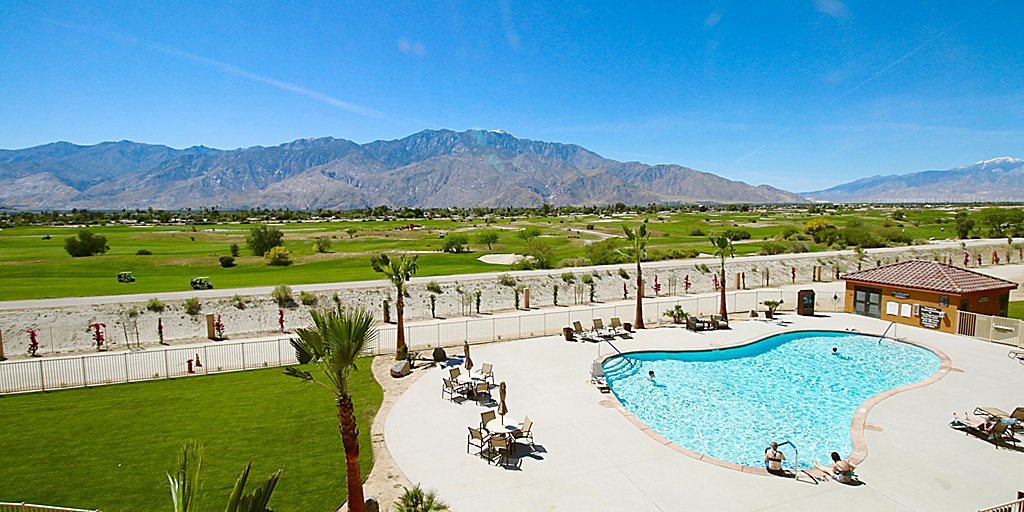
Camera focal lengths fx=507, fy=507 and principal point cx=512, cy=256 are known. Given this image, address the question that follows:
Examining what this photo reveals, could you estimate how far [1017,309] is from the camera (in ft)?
101

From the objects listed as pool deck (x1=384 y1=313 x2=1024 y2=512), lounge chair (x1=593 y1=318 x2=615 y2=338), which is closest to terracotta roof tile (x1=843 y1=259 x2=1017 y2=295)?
pool deck (x1=384 y1=313 x2=1024 y2=512)

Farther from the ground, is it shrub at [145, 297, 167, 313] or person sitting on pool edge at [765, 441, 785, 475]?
shrub at [145, 297, 167, 313]

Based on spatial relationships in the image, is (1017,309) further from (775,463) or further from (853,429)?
(775,463)

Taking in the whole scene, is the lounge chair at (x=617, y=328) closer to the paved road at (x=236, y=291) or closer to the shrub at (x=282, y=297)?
the paved road at (x=236, y=291)

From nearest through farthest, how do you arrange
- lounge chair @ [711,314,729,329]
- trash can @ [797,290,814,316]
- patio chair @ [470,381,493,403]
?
patio chair @ [470,381,493,403], lounge chair @ [711,314,729,329], trash can @ [797,290,814,316]

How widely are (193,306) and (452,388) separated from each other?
22130 mm

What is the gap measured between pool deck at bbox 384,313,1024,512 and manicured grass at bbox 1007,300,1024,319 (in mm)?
14934

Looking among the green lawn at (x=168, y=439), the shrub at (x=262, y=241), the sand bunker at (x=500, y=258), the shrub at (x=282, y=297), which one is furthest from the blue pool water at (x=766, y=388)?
the shrub at (x=262, y=241)

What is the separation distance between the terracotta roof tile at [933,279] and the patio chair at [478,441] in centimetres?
2498

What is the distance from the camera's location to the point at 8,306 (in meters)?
29.7

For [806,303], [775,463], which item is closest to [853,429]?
[775,463]

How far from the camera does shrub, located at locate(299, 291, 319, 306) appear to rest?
33.3m

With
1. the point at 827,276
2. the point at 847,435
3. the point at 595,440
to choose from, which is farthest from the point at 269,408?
the point at 827,276

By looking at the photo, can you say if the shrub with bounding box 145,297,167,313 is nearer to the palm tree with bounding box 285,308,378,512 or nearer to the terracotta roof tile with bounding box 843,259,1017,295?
the palm tree with bounding box 285,308,378,512
